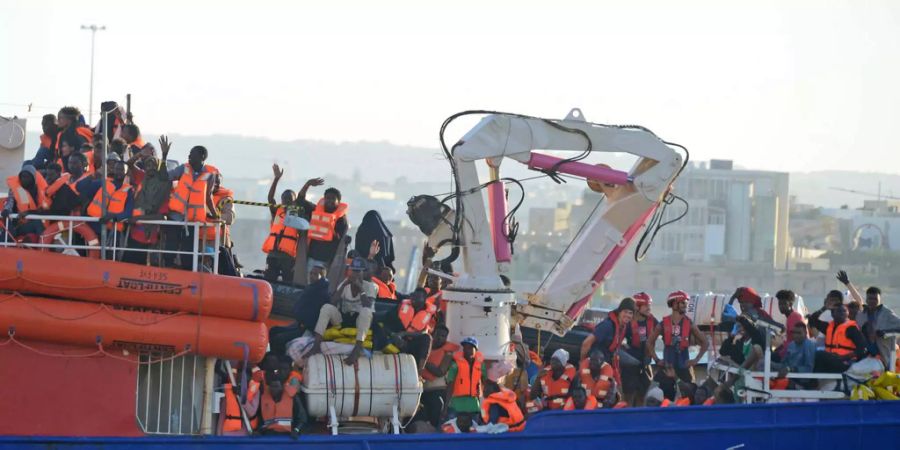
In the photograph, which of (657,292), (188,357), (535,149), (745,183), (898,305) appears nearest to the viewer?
(188,357)

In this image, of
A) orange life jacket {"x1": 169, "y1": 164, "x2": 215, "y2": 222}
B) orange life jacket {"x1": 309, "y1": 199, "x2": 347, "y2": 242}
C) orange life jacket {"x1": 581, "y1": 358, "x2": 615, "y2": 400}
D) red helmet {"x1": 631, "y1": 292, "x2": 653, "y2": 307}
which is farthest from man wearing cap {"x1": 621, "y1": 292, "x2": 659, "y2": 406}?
orange life jacket {"x1": 169, "y1": 164, "x2": 215, "y2": 222}

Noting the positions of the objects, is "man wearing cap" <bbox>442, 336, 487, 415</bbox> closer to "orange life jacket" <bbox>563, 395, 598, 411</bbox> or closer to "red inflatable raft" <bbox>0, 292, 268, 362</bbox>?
"orange life jacket" <bbox>563, 395, 598, 411</bbox>

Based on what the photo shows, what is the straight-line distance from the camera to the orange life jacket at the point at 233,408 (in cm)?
1405

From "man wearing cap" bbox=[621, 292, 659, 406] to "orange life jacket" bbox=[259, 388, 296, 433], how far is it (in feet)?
13.3

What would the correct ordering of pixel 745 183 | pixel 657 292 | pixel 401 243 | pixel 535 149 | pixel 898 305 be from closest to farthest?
pixel 535 149 → pixel 898 305 → pixel 657 292 → pixel 745 183 → pixel 401 243

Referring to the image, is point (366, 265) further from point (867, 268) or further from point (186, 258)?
point (867, 268)

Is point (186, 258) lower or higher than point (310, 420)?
higher

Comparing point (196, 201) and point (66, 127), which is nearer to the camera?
point (196, 201)

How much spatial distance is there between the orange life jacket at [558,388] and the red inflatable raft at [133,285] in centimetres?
330

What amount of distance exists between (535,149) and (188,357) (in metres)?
4.57

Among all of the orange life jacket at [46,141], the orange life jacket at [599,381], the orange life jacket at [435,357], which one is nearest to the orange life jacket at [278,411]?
the orange life jacket at [435,357]

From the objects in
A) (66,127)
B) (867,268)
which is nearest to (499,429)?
(66,127)

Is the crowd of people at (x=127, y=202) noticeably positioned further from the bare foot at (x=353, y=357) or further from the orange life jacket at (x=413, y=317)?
the orange life jacket at (x=413, y=317)

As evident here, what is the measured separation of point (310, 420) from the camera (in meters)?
14.5
